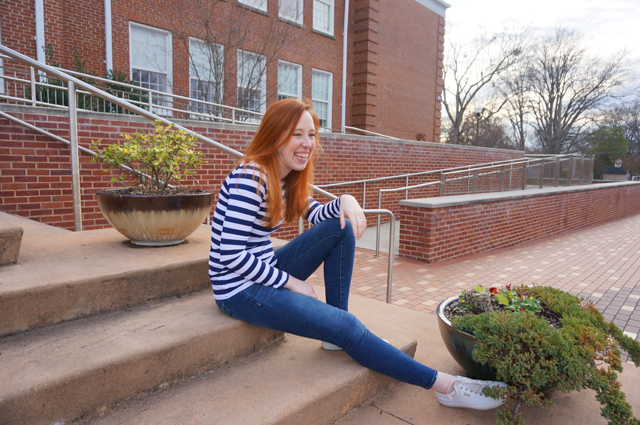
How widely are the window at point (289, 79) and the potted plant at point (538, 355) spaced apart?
35.7ft

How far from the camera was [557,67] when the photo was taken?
30.6 metres

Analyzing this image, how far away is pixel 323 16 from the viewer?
42.9 feet

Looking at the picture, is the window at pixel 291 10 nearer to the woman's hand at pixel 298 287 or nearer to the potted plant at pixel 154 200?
the potted plant at pixel 154 200

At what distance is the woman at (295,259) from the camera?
1.66 meters

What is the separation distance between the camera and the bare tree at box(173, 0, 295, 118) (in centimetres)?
956

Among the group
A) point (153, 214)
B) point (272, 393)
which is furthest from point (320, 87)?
point (272, 393)

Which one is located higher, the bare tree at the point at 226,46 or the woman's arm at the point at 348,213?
the bare tree at the point at 226,46

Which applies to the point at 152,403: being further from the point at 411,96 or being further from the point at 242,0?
the point at 411,96

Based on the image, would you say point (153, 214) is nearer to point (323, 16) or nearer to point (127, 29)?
point (127, 29)

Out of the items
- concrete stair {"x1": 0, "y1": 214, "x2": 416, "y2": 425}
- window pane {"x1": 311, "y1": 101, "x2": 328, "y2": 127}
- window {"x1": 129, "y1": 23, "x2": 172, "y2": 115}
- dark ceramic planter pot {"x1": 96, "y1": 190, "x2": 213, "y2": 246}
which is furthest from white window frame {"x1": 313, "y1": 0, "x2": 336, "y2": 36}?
concrete stair {"x1": 0, "y1": 214, "x2": 416, "y2": 425}

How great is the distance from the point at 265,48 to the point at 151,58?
2808mm

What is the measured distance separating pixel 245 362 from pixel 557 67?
36.1 m

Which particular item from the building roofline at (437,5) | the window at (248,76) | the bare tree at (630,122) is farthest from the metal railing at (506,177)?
the bare tree at (630,122)

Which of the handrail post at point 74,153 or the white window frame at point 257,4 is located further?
the white window frame at point 257,4
